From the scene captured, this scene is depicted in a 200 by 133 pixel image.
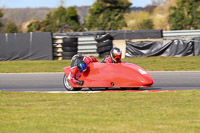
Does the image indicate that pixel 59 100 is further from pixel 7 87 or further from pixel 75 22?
pixel 75 22

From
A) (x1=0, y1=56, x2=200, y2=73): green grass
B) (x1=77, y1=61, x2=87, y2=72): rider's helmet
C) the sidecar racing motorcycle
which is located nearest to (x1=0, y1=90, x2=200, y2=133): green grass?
the sidecar racing motorcycle

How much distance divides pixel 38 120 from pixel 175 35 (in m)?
22.9

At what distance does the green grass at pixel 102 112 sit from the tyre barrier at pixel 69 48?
12999 millimetres

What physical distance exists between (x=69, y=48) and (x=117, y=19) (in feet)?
61.3

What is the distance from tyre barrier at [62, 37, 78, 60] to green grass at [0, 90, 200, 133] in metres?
13.0

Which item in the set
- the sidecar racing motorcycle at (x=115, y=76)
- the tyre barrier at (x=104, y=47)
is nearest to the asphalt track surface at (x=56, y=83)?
the sidecar racing motorcycle at (x=115, y=76)

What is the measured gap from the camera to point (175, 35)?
28.2m

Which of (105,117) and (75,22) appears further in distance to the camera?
(75,22)

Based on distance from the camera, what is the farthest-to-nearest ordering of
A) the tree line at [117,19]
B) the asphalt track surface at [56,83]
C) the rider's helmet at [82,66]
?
the tree line at [117,19] → the asphalt track surface at [56,83] → the rider's helmet at [82,66]

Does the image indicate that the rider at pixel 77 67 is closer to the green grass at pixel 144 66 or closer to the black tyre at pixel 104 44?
the green grass at pixel 144 66

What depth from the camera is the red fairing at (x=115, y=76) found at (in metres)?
9.71

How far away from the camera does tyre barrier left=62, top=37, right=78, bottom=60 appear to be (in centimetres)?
2217

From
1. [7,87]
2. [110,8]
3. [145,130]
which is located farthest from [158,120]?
[110,8]

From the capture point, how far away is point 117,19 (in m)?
40.3
